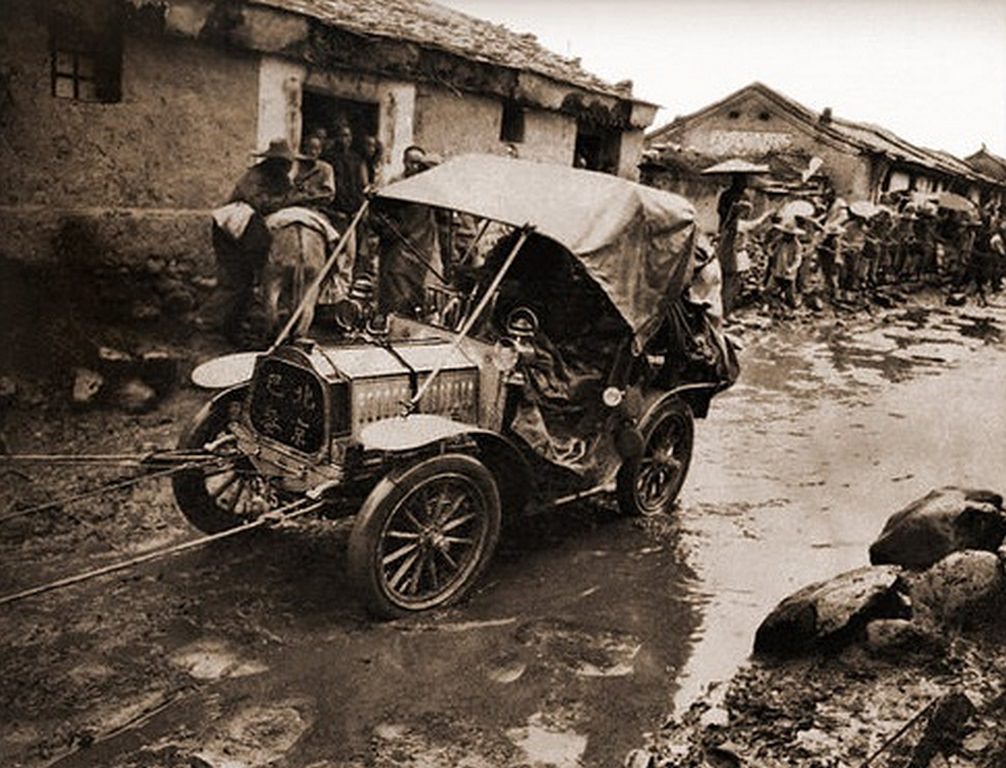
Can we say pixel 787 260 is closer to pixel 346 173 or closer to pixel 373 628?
pixel 346 173

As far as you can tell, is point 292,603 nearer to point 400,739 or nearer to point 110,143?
point 400,739

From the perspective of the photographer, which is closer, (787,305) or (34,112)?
(34,112)

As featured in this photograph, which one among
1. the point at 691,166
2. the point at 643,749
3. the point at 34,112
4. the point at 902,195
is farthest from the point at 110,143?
the point at 902,195

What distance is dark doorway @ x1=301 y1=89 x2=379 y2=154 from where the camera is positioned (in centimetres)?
1185

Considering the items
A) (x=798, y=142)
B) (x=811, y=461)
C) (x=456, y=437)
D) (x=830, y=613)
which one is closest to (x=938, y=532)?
(x=830, y=613)

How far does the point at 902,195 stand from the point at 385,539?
2747cm

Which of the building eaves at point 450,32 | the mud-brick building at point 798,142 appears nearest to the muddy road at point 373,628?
the building eaves at point 450,32

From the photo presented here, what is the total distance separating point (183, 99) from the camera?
31.4ft

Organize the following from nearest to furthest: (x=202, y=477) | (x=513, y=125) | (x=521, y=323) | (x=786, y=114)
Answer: (x=202, y=477) → (x=521, y=323) → (x=513, y=125) → (x=786, y=114)

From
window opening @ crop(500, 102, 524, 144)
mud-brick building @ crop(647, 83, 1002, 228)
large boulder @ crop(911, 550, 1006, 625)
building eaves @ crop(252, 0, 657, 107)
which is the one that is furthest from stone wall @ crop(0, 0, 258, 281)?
mud-brick building @ crop(647, 83, 1002, 228)

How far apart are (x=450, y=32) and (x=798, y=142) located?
19.9 metres

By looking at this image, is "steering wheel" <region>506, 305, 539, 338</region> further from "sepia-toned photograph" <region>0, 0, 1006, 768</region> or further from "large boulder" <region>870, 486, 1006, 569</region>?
"large boulder" <region>870, 486, 1006, 569</region>

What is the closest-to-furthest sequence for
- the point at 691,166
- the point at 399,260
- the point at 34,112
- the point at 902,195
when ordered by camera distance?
the point at 399,260 → the point at 34,112 → the point at 691,166 → the point at 902,195

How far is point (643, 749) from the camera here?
4230mm
